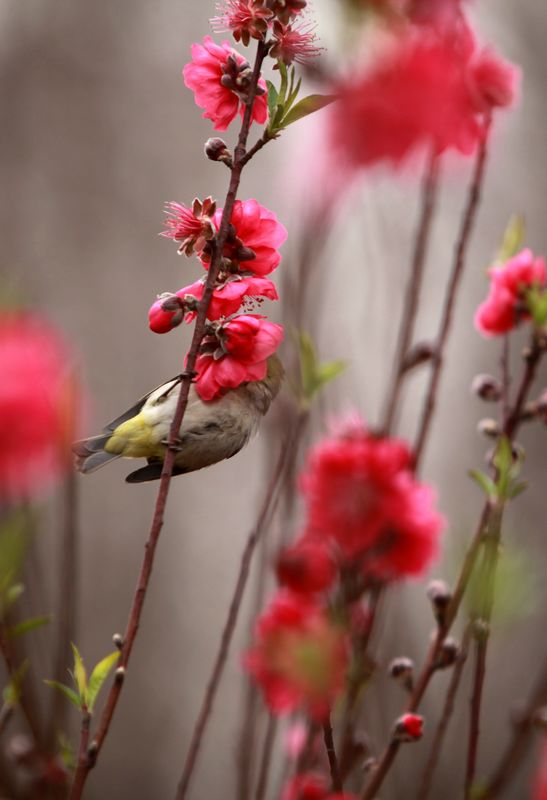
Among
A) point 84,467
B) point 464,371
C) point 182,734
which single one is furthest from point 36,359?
point 182,734

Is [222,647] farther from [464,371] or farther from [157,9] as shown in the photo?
[157,9]

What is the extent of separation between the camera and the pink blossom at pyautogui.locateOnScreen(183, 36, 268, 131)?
0.92 metres

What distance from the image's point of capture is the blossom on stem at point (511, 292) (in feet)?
3.46

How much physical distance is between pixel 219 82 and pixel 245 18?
0.27 feet

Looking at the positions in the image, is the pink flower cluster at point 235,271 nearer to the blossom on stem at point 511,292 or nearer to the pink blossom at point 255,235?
the pink blossom at point 255,235

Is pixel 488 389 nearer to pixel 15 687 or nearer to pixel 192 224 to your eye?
pixel 192 224

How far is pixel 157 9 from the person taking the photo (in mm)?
6398

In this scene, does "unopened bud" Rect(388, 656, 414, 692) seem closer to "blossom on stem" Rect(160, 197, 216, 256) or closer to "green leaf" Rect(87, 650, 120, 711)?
"green leaf" Rect(87, 650, 120, 711)

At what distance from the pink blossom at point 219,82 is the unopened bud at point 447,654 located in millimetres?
565

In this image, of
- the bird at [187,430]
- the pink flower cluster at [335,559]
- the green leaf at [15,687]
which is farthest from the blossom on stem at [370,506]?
the bird at [187,430]

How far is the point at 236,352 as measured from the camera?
100 cm

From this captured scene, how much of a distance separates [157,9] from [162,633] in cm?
429

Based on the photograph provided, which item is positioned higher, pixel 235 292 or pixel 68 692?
pixel 235 292

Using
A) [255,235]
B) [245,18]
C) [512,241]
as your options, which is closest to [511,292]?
[512,241]
